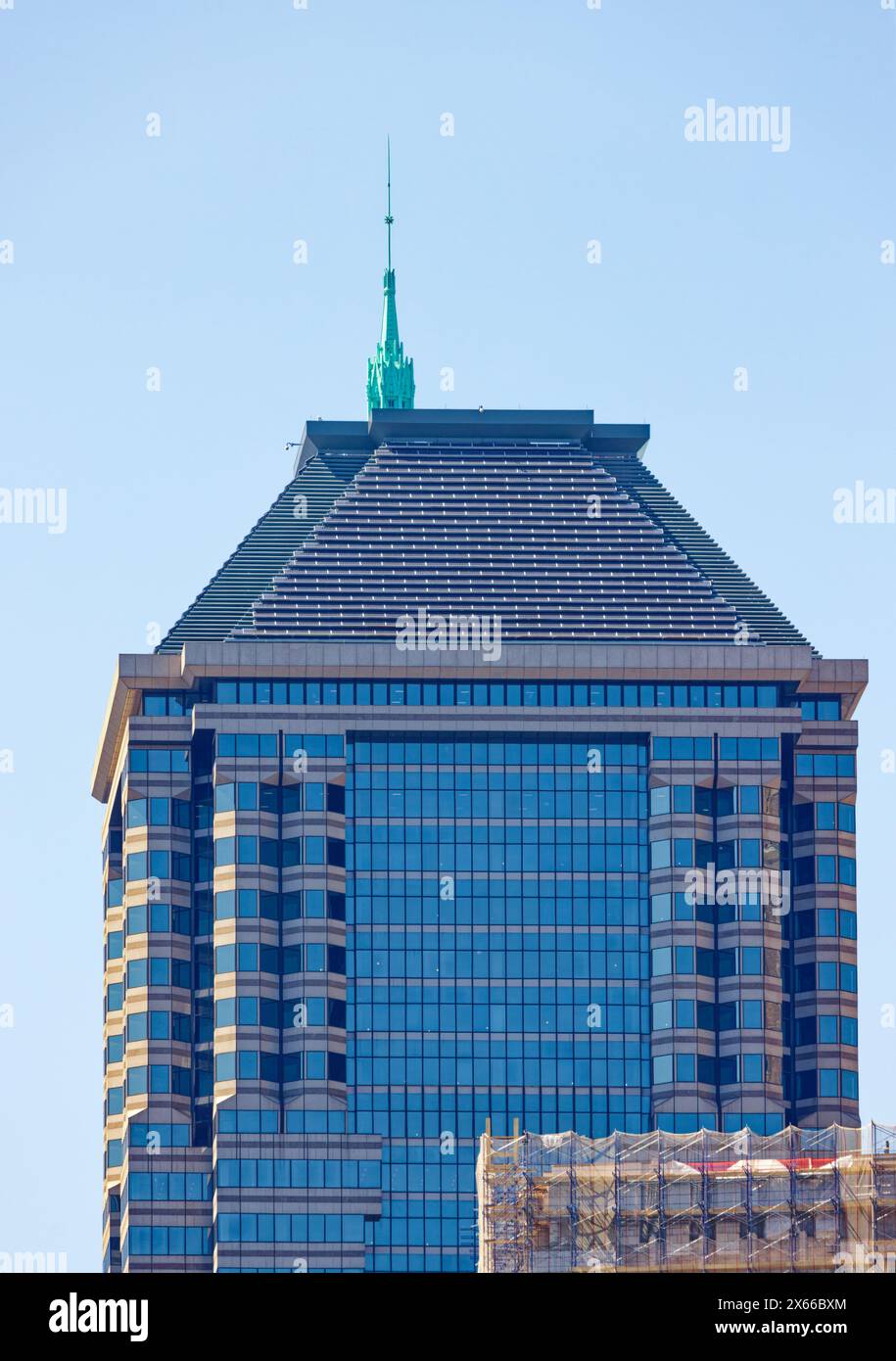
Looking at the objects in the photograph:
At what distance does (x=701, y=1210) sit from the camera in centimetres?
13638

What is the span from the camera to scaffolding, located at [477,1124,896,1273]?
133 m

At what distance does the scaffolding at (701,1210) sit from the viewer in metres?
133
